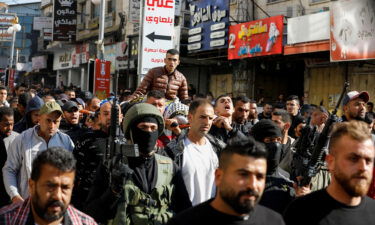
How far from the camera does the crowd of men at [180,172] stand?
2994mm

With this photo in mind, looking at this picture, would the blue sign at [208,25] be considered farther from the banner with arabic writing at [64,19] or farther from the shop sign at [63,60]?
the shop sign at [63,60]

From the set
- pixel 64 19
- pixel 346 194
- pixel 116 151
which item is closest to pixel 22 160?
pixel 116 151

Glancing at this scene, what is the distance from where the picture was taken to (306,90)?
62.1ft

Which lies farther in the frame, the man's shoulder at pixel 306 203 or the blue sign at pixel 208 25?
the blue sign at pixel 208 25

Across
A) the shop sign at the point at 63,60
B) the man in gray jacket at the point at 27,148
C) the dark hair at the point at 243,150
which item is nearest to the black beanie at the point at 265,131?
the man in gray jacket at the point at 27,148

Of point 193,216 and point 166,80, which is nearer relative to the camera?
point 193,216

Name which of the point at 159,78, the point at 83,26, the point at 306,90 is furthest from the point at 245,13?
the point at 83,26

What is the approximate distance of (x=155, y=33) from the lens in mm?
9016

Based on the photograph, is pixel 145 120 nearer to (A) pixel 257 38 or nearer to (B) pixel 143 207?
(B) pixel 143 207

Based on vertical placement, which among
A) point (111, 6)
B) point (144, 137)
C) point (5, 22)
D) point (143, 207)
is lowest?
point (143, 207)

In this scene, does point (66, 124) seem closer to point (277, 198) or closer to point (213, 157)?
point (213, 157)

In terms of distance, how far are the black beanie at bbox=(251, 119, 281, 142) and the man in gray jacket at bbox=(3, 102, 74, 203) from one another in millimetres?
1894

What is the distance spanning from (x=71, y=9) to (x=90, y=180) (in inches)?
1104

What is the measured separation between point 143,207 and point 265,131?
1.62 m
